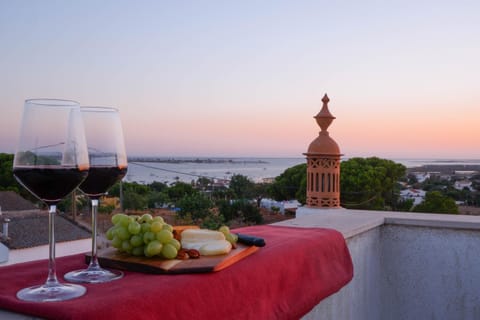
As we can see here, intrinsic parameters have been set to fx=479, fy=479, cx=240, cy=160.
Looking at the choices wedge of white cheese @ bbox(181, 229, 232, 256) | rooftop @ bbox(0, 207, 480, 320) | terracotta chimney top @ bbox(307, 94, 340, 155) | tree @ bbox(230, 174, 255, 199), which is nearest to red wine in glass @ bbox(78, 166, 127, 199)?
wedge of white cheese @ bbox(181, 229, 232, 256)

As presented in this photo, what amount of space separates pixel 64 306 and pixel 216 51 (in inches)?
340

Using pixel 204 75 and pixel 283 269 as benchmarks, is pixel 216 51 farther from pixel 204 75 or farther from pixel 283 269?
pixel 283 269

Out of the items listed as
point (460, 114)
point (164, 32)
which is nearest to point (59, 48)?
point (164, 32)

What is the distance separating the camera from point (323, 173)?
4035 mm

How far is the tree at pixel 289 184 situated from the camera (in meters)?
14.7

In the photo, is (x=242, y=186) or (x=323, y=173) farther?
(x=242, y=186)

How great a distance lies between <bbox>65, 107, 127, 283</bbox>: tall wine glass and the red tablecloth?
60 mm

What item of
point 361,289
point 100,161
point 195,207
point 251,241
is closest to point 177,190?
point 195,207

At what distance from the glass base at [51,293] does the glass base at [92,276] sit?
0.09 metres

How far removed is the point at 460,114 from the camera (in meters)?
11.2

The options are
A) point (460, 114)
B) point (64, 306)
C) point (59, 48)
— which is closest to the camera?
point (64, 306)

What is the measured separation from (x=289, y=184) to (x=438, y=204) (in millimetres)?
5160

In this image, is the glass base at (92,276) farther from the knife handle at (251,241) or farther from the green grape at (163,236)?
the knife handle at (251,241)

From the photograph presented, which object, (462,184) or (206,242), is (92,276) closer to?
(206,242)
